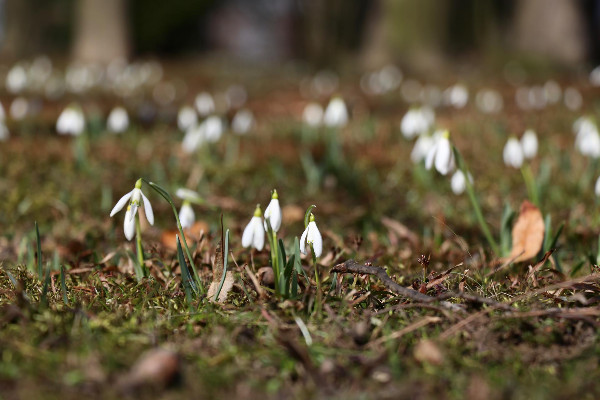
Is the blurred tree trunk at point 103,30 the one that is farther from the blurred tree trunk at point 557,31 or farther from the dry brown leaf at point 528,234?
the dry brown leaf at point 528,234

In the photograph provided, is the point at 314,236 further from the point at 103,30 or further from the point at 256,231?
the point at 103,30

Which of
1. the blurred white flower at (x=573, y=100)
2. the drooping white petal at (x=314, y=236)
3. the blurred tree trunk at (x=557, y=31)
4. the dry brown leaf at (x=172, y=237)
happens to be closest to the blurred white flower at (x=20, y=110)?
the dry brown leaf at (x=172, y=237)

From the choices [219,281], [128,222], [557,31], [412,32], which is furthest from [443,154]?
[557,31]

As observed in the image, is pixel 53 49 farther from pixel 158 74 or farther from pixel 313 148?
pixel 313 148

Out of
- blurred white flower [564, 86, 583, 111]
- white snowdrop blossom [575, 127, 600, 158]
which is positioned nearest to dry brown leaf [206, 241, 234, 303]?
white snowdrop blossom [575, 127, 600, 158]

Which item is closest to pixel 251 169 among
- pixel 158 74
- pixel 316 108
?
pixel 316 108

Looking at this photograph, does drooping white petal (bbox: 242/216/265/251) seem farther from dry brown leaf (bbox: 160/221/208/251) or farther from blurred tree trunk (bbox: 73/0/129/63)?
blurred tree trunk (bbox: 73/0/129/63)
